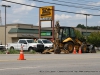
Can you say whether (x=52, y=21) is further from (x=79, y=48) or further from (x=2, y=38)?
(x=2, y=38)

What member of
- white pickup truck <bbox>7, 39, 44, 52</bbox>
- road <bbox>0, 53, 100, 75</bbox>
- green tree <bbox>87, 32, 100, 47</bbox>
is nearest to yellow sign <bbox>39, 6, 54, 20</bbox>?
white pickup truck <bbox>7, 39, 44, 52</bbox>

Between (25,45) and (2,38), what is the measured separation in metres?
41.5

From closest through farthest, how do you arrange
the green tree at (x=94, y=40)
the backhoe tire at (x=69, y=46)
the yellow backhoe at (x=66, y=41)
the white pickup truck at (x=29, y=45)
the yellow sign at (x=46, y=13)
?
the yellow backhoe at (x=66, y=41) → the backhoe tire at (x=69, y=46) → the white pickup truck at (x=29, y=45) → the yellow sign at (x=46, y=13) → the green tree at (x=94, y=40)

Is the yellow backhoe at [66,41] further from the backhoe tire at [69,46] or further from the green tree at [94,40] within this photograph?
the green tree at [94,40]

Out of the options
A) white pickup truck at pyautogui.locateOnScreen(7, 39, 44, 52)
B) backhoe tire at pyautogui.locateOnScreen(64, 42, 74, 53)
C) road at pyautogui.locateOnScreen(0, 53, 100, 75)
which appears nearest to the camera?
road at pyautogui.locateOnScreen(0, 53, 100, 75)

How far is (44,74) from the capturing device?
452 inches

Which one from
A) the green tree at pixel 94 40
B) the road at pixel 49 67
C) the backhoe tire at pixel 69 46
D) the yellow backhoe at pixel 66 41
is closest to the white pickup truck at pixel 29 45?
the yellow backhoe at pixel 66 41

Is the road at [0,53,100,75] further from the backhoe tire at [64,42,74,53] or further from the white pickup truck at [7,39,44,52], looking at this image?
the white pickup truck at [7,39,44,52]

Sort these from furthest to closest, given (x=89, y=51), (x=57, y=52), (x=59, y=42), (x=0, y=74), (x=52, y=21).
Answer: (x=52, y=21), (x=89, y=51), (x=59, y=42), (x=57, y=52), (x=0, y=74)

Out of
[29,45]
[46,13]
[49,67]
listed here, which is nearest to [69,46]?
[29,45]

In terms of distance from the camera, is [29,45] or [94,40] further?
[94,40]

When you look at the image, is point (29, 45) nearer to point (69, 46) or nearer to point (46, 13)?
point (69, 46)

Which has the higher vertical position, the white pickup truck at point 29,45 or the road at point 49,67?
the white pickup truck at point 29,45

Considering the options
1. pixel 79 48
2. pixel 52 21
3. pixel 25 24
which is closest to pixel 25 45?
pixel 79 48
